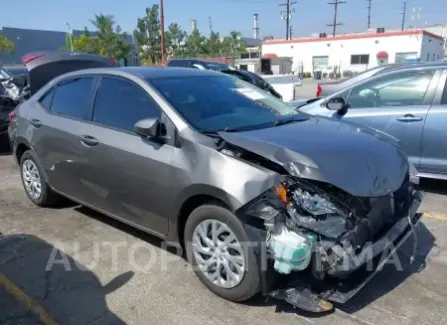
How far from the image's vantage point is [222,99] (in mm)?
3859

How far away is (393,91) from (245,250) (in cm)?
362

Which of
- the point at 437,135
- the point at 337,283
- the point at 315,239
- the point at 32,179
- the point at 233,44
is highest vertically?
the point at 233,44

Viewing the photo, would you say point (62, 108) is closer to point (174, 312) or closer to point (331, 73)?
point (174, 312)

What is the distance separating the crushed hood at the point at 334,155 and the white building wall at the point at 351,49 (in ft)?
156

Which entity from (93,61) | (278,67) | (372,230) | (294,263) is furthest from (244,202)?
(278,67)

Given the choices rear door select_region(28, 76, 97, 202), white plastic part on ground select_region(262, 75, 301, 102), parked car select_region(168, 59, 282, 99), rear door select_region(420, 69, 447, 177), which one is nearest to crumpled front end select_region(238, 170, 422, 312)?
rear door select_region(28, 76, 97, 202)

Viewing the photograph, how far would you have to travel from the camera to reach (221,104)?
378cm

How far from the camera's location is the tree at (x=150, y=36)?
46688 millimetres

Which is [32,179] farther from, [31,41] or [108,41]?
[31,41]

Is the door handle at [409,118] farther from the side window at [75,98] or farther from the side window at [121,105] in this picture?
the side window at [75,98]

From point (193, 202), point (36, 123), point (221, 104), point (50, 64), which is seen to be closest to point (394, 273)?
point (193, 202)

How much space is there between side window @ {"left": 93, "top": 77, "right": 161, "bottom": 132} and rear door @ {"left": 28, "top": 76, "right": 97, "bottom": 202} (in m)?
0.18

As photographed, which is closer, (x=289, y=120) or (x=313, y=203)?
(x=313, y=203)

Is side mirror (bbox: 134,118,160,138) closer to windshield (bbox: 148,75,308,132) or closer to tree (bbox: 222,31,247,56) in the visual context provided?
windshield (bbox: 148,75,308,132)
